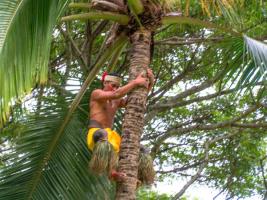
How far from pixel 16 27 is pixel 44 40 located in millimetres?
243

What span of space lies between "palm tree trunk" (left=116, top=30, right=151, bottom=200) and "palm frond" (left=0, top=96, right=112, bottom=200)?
120cm

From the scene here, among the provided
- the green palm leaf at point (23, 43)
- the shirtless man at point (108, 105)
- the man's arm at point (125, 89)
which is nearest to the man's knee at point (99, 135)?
the shirtless man at point (108, 105)

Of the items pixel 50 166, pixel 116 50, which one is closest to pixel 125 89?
pixel 116 50

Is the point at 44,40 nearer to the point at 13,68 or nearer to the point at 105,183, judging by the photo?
the point at 13,68

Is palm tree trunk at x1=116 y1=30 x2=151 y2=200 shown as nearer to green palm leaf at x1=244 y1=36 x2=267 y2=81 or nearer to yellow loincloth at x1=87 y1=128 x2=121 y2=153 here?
yellow loincloth at x1=87 y1=128 x2=121 y2=153

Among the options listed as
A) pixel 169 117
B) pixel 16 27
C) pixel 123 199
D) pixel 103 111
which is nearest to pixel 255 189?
pixel 169 117

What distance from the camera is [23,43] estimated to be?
13.3ft

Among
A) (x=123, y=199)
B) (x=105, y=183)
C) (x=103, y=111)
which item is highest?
(x=103, y=111)

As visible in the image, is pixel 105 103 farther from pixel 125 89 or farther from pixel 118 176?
pixel 118 176

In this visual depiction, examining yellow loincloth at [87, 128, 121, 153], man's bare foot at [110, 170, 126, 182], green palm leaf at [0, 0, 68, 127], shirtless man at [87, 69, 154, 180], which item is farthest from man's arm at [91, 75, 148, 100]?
green palm leaf at [0, 0, 68, 127]

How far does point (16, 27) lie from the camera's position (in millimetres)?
4043

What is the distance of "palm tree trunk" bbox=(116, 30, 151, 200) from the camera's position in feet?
13.7

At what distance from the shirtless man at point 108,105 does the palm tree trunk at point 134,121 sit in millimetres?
76

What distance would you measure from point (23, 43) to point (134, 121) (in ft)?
3.54
